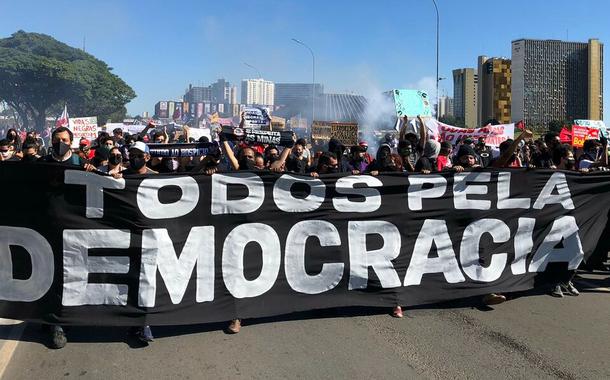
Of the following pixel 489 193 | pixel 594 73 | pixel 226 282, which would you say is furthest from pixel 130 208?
pixel 594 73

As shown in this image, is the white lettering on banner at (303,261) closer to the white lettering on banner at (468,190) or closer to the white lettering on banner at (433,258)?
the white lettering on banner at (433,258)

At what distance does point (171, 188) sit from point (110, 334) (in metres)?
1.40

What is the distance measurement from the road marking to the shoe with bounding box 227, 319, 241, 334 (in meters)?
1.74

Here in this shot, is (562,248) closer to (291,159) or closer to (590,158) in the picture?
(590,158)

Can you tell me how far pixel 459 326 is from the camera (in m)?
4.85

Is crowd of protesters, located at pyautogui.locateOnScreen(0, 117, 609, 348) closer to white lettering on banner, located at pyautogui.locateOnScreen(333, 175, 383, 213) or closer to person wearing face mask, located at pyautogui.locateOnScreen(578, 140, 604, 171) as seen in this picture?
person wearing face mask, located at pyautogui.locateOnScreen(578, 140, 604, 171)

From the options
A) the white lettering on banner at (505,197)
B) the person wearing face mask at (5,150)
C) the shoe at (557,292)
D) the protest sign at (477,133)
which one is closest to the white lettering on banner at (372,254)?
the white lettering on banner at (505,197)

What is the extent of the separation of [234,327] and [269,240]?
0.85 meters

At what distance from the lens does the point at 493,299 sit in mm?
5430

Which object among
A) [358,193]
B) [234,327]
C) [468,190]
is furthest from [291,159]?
[234,327]

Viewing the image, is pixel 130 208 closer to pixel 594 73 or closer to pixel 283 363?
pixel 283 363

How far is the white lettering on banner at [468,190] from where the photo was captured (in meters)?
5.53

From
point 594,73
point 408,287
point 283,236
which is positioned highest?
point 594,73

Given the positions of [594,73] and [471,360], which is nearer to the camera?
[471,360]
